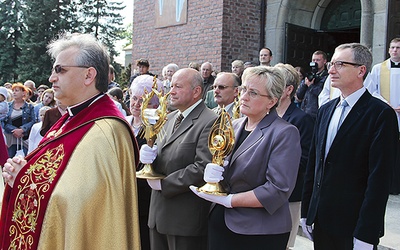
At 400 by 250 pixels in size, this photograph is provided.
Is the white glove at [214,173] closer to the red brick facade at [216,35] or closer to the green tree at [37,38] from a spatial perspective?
the red brick facade at [216,35]

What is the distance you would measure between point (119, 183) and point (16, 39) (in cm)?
3247

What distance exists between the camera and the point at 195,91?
379cm

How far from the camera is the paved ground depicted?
485 centimetres

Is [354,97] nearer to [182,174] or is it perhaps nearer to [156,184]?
[182,174]

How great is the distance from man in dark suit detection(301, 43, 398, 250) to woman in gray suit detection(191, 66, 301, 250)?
0.33 metres

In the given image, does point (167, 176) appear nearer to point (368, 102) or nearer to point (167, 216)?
point (167, 216)

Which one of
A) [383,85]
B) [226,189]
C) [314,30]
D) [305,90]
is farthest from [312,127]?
[314,30]

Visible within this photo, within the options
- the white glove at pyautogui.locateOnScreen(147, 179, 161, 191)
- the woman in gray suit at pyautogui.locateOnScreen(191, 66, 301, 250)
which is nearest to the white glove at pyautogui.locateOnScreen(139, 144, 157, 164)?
the white glove at pyautogui.locateOnScreen(147, 179, 161, 191)

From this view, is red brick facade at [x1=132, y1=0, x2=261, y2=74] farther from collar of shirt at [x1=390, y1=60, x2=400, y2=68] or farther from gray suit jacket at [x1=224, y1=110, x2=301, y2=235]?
gray suit jacket at [x1=224, y1=110, x2=301, y2=235]

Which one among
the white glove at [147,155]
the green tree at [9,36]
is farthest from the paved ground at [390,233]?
the green tree at [9,36]

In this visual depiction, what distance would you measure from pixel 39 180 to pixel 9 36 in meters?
32.0

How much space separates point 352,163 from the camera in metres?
3.20

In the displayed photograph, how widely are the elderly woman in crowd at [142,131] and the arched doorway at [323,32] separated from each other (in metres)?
6.94

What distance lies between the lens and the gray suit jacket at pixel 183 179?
344 cm
